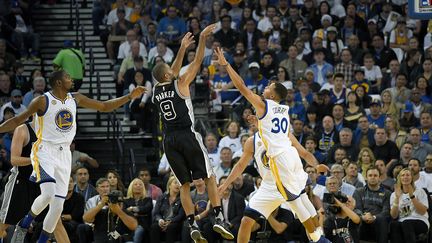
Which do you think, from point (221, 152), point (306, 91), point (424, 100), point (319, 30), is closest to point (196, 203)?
point (221, 152)

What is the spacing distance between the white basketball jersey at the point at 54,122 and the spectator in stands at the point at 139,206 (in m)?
3.92

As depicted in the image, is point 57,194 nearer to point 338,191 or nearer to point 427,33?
point 338,191

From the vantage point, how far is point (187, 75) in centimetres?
1362

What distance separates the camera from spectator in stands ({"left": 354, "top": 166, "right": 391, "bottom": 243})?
17.0 m

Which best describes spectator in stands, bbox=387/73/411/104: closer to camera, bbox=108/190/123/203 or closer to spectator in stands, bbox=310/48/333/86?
spectator in stands, bbox=310/48/333/86

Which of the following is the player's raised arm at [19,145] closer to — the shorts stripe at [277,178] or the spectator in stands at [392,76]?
the shorts stripe at [277,178]

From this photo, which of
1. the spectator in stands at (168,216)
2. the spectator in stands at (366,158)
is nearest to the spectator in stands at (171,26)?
the spectator in stands at (366,158)

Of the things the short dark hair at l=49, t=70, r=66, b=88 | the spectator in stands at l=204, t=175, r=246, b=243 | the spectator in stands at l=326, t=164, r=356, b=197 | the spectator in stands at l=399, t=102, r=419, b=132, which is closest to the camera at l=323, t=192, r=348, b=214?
the spectator in stands at l=326, t=164, r=356, b=197

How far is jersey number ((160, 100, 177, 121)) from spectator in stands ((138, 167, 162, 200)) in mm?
4992

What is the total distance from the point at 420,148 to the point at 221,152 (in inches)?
151

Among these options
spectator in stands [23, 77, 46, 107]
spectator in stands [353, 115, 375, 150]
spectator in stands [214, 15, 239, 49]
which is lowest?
spectator in stands [353, 115, 375, 150]

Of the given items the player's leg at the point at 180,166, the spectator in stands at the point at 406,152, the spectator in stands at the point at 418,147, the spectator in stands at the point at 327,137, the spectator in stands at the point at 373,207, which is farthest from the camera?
the spectator in stands at the point at 327,137

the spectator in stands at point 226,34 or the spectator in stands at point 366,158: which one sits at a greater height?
Result: the spectator in stands at point 226,34

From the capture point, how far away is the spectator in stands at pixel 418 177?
18000mm
